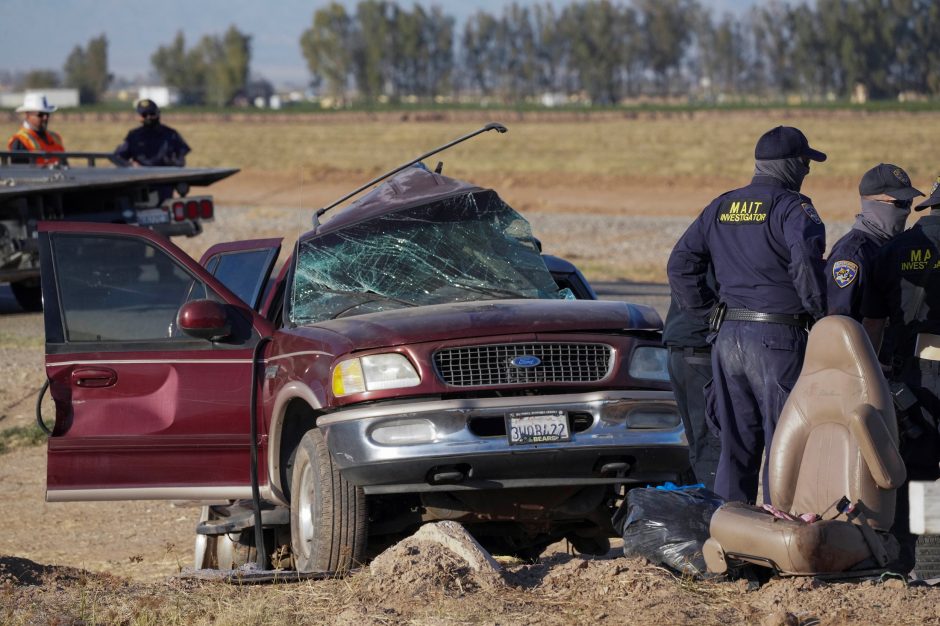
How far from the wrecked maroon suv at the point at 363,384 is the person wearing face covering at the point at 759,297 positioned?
29 cm

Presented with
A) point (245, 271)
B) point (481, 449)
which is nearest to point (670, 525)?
point (481, 449)

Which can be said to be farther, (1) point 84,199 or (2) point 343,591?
(1) point 84,199

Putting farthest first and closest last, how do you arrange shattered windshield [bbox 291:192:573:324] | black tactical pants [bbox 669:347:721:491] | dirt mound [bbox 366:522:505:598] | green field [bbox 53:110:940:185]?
1. green field [bbox 53:110:940:185]
2. black tactical pants [bbox 669:347:721:491]
3. shattered windshield [bbox 291:192:573:324]
4. dirt mound [bbox 366:522:505:598]

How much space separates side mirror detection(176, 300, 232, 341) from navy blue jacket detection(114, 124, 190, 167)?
383 inches

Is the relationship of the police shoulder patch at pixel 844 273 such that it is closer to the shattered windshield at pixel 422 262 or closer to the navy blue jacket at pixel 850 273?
the navy blue jacket at pixel 850 273

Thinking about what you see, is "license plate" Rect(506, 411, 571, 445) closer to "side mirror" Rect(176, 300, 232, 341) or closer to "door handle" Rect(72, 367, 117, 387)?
"side mirror" Rect(176, 300, 232, 341)

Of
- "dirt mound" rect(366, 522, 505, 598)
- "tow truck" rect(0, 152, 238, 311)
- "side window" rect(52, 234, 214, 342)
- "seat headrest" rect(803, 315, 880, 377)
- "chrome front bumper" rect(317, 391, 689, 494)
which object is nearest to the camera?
"seat headrest" rect(803, 315, 880, 377)

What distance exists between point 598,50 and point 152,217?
13891 cm

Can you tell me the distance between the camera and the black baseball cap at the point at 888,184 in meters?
6.26

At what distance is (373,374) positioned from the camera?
5.99m

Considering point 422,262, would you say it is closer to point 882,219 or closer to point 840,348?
point 882,219

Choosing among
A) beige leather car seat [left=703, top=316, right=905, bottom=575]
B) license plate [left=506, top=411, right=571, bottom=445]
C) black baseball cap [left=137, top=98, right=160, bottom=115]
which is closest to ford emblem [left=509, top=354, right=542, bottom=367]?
license plate [left=506, top=411, right=571, bottom=445]

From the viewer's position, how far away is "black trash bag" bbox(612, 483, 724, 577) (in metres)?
5.51

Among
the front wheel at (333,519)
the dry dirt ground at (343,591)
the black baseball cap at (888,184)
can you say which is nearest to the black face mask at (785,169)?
the black baseball cap at (888,184)
